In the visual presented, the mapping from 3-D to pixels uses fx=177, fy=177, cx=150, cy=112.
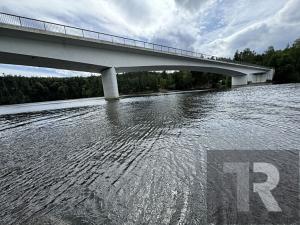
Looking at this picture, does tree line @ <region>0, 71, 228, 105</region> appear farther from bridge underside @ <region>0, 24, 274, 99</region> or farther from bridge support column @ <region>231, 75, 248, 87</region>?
bridge underside @ <region>0, 24, 274, 99</region>

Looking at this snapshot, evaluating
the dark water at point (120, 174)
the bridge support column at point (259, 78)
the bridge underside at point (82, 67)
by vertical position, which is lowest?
the bridge support column at point (259, 78)

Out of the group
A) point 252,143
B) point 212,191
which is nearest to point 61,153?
point 212,191

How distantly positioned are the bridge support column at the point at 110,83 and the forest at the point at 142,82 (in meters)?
63.8

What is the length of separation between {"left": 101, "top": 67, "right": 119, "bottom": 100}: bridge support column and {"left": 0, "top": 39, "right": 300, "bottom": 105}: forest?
6376 centimetres

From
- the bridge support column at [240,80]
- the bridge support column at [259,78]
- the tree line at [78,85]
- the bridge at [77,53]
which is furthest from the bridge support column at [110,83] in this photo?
the tree line at [78,85]

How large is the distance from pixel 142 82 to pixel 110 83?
76.9 metres

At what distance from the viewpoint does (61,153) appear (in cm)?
573

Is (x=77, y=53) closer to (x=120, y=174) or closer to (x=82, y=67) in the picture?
(x=82, y=67)

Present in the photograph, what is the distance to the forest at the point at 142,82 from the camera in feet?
244

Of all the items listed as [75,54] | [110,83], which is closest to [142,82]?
[110,83]

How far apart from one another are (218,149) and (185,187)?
2131mm

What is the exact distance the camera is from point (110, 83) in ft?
110

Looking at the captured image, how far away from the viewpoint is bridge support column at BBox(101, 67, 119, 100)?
32875 millimetres

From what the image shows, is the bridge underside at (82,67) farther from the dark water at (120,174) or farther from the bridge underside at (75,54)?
the dark water at (120,174)
